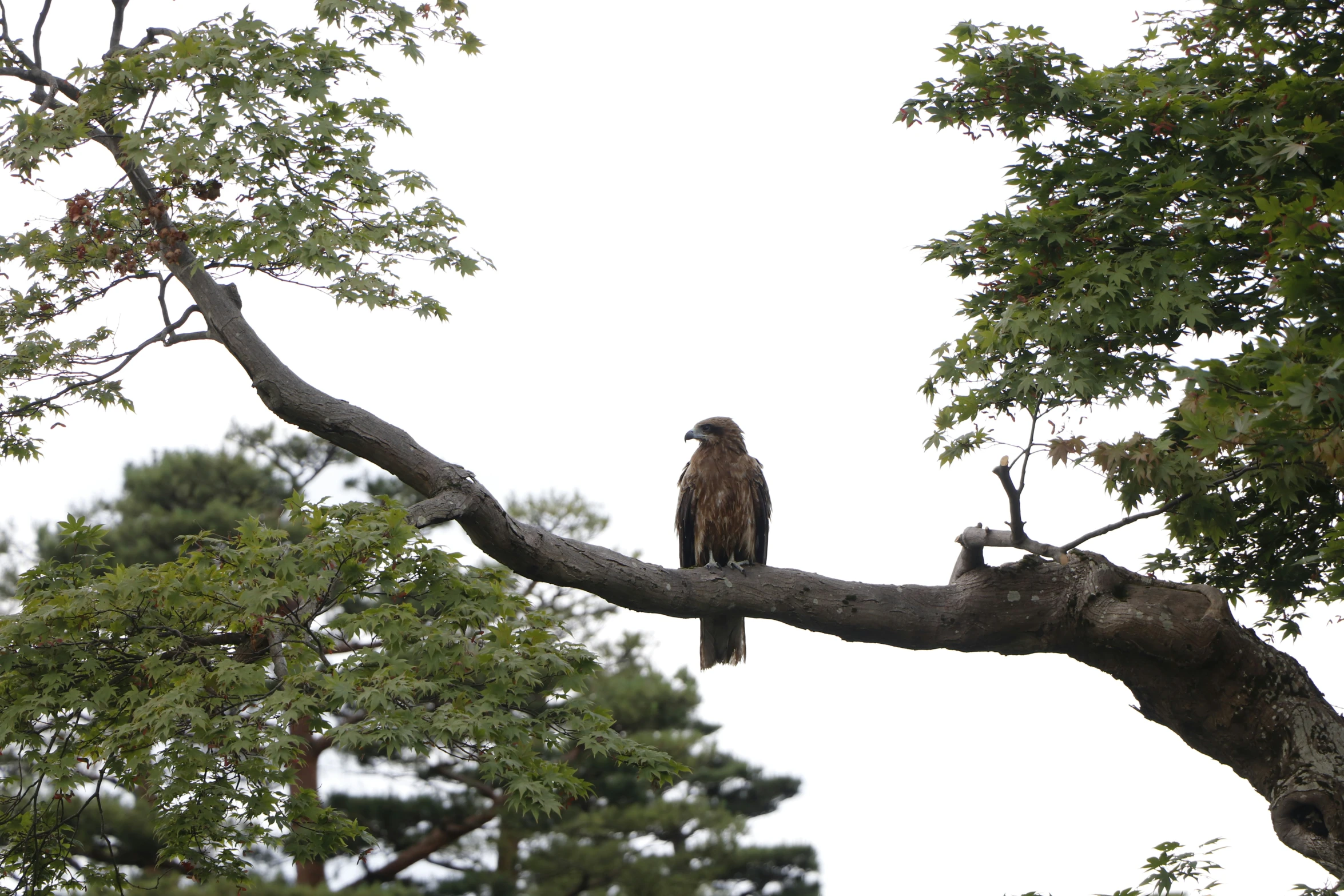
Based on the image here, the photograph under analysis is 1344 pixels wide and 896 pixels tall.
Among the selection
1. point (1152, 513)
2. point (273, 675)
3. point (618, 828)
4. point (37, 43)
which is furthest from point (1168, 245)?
point (618, 828)

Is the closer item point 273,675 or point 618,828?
point 273,675

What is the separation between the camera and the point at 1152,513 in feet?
18.5

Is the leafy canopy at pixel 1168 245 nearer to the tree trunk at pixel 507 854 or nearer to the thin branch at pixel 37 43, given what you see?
the thin branch at pixel 37 43

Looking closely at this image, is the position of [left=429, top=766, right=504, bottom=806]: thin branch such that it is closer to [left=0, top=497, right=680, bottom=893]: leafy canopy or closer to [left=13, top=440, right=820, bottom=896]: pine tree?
[left=13, top=440, right=820, bottom=896]: pine tree

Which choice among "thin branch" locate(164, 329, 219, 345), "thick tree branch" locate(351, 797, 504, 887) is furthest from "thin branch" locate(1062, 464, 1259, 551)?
"thick tree branch" locate(351, 797, 504, 887)

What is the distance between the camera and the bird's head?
707 centimetres

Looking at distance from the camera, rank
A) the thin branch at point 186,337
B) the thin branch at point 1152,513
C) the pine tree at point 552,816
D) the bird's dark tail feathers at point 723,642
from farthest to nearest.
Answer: the pine tree at point 552,816 → the thin branch at point 186,337 → the bird's dark tail feathers at point 723,642 → the thin branch at point 1152,513

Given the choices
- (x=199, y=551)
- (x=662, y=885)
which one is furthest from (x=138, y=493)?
(x=199, y=551)

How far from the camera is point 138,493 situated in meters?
13.9

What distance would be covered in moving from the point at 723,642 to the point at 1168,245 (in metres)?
3.26

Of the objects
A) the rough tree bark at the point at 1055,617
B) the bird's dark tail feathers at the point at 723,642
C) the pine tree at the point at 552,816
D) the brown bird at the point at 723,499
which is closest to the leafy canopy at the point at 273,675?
the rough tree bark at the point at 1055,617

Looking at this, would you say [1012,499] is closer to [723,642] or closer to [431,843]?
[723,642]

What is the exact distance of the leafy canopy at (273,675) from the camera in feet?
15.4

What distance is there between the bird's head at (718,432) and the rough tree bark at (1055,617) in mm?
1193
